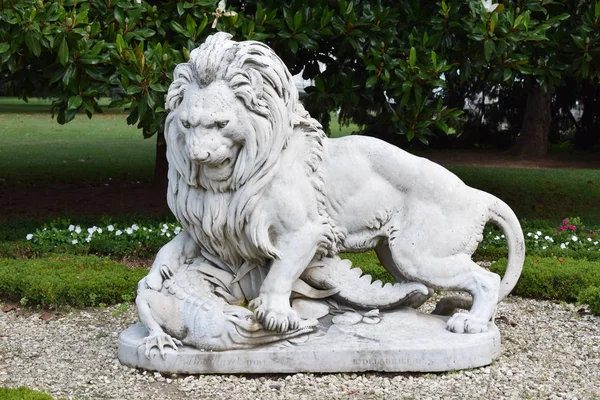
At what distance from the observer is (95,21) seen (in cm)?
747

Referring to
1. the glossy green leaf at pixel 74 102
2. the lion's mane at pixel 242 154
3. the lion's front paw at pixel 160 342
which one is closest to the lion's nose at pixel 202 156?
the lion's mane at pixel 242 154

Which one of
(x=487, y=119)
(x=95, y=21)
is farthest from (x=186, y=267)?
(x=487, y=119)

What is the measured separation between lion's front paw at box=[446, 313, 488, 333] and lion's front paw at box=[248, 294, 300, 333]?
97 centimetres

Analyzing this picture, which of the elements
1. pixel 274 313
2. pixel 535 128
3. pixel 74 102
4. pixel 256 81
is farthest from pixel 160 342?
pixel 535 128

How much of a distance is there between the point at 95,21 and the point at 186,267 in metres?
3.57

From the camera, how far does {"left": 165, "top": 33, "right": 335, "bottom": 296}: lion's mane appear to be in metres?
4.40

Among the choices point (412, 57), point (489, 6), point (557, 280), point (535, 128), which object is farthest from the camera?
point (535, 128)

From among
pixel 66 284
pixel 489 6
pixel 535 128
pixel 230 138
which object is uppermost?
pixel 489 6

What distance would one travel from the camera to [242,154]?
4488 mm

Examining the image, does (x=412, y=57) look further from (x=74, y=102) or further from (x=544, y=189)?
(x=544, y=189)

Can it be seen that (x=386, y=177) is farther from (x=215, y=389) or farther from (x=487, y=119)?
(x=487, y=119)

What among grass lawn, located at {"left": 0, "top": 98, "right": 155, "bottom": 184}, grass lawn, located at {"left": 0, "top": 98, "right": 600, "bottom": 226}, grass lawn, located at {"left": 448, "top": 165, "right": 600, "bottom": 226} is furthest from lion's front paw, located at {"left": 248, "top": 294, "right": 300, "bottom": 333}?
grass lawn, located at {"left": 0, "top": 98, "right": 155, "bottom": 184}

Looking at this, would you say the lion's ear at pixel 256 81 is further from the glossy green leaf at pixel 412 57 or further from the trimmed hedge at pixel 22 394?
the glossy green leaf at pixel 412 57

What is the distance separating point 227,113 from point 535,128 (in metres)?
13.1
